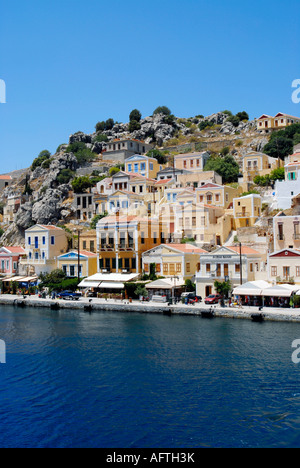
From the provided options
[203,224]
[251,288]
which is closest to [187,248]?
[203,224]

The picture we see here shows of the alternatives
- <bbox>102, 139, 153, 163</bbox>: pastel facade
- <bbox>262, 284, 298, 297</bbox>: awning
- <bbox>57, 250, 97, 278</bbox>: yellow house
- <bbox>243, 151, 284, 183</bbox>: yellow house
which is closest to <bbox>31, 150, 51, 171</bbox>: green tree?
<bbox>102, 139, 153, 163</bbox>: pastel facade

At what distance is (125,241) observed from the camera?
177 feet

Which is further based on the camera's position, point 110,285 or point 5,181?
point 5,181

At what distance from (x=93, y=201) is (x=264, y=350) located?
55.7 m

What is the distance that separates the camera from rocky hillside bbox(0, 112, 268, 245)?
7988 centimetres

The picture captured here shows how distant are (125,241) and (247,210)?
49.5 ft

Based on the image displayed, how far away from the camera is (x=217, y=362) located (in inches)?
1008

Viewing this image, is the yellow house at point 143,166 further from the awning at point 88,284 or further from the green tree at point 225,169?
the awning at point 88,284

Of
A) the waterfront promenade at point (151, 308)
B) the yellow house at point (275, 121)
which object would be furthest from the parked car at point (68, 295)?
the yellow house at point (275, 121)

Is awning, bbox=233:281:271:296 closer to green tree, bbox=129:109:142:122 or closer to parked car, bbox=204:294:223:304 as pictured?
parked car, bbox=204:294:223:304

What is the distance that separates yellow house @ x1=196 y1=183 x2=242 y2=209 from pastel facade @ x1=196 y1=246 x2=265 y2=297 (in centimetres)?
1561

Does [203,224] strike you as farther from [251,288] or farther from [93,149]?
[93,149]

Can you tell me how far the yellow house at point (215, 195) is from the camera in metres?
61.1

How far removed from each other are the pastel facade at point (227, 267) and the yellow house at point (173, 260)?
9.61 ft
